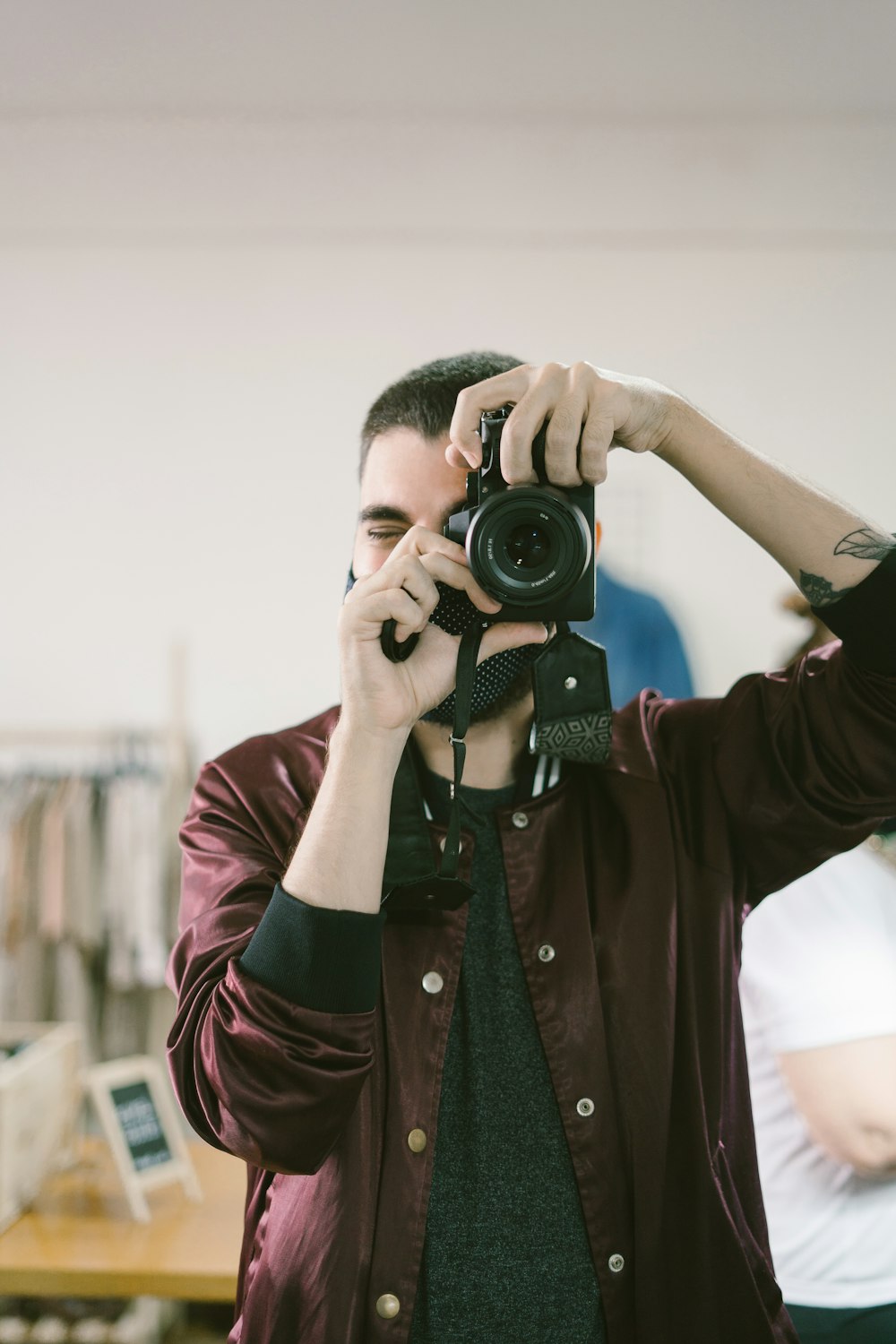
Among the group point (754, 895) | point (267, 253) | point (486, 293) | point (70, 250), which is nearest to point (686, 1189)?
point (754, 895)

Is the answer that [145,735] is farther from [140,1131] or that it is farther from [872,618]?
[872,618]

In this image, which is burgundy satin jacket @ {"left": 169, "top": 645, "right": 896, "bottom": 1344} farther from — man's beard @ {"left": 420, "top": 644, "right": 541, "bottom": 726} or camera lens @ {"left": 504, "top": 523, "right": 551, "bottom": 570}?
camera lens @ {"left": 504, "top": 523, "right": 551, "bottom": 570}

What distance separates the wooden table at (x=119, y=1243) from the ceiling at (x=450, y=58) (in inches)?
91.9

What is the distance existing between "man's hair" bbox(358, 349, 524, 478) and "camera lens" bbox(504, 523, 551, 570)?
0.69 ft

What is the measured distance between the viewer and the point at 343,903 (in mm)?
779

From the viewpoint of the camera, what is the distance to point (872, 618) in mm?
846

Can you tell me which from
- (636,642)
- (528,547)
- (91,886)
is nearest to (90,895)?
(91,886)

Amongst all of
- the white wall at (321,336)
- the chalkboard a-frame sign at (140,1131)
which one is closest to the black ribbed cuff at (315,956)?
the chalkboard a-frame sign at (140,1131)

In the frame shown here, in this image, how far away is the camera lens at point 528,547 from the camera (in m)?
0.85

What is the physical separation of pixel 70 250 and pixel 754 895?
242cm

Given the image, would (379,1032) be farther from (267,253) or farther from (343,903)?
(267,253)

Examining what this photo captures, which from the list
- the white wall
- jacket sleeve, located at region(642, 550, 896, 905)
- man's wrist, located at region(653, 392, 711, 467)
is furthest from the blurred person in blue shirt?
man's wrist, located at region(653, 392, 711, 467)

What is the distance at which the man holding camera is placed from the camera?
791mm

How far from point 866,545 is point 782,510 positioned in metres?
0.08
